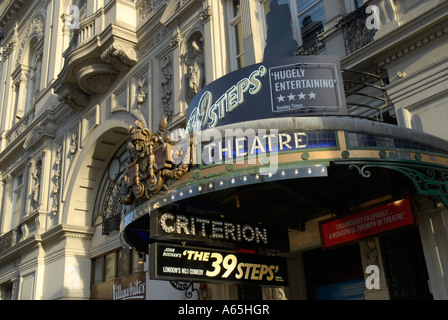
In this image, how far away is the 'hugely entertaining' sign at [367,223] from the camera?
286 inches

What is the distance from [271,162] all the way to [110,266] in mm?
10390

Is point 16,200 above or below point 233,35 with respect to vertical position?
below

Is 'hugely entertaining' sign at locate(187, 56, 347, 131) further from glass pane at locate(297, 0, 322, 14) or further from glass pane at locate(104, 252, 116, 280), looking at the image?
glass pane at locate(104, 252, 116, 280)

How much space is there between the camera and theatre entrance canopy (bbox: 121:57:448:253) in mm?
6664

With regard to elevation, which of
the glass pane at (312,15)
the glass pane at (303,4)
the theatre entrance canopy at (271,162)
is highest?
the glass pane at (303,4)

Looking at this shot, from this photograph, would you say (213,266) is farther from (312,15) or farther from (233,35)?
(233,35)

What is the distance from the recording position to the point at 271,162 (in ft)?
22.4

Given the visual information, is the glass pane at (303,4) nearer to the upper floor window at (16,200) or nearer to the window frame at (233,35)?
the window frame at (233,35)

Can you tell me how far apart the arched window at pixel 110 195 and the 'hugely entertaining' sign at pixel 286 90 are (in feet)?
26.9

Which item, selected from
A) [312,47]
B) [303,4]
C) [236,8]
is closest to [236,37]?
[236,8]

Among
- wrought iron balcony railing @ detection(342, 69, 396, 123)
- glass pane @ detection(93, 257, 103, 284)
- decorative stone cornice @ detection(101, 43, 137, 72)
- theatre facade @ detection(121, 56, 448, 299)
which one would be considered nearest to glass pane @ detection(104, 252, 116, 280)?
glass pane @ detection(93, 257, 103, 284)

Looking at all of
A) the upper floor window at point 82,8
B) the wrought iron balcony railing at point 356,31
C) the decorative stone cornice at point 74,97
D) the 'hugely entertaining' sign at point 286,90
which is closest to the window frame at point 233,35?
the wrought iron balcony railing at point 356,31

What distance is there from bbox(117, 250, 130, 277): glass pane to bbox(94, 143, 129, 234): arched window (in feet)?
2.83
